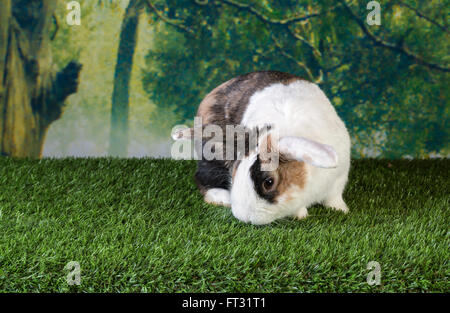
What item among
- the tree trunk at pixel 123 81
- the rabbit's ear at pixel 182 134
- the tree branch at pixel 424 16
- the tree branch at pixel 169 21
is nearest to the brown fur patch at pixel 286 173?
the rabbit's ear at pixel 182 134

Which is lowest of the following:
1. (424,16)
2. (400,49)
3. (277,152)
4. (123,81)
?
(277,152)

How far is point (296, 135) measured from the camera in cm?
260

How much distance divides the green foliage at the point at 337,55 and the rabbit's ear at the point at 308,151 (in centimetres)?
242

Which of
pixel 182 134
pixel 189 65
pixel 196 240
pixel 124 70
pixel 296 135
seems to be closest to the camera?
pixel 196 240

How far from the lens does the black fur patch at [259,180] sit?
96.3 inches

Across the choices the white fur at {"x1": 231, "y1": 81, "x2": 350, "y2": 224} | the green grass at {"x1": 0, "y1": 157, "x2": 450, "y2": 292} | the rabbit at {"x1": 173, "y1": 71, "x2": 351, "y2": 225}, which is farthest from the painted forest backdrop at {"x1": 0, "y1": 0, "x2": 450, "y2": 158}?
the white fur at {"x1": 231, "y1": 81, "x2": 350, "y2": 224}

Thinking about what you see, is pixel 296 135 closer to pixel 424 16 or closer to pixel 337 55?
pixel 337 55

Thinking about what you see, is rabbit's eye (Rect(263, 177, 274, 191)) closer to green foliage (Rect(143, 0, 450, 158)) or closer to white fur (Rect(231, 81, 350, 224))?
white fur (Rect(231, 81, 350, 224))

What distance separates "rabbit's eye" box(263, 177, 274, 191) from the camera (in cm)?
246

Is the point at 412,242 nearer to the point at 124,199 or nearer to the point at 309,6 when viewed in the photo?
the point at 124,199

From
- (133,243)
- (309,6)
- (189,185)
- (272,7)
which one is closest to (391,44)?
(309,6)

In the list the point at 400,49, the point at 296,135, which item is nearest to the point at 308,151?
the point at 296,135

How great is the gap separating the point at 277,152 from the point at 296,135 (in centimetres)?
18

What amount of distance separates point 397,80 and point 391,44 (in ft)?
1.04
